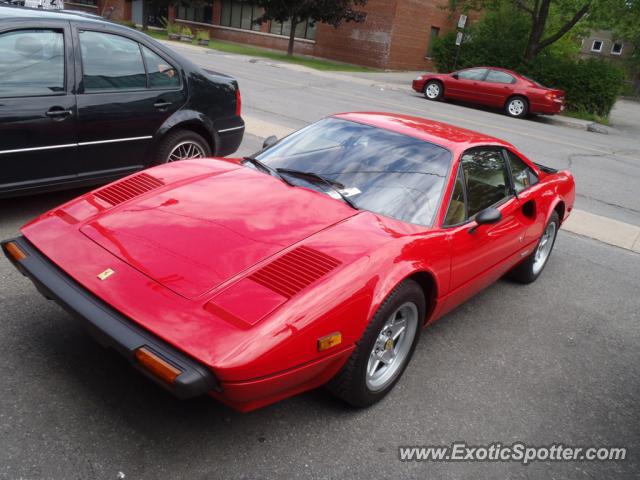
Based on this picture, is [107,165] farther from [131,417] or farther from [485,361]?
[485,361]

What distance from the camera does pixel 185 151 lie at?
571 centimetres

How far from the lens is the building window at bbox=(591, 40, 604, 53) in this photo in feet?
217

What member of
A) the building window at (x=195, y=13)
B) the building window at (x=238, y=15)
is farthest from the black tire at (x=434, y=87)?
the building window at (x=195, y=13)

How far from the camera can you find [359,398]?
2930 mm

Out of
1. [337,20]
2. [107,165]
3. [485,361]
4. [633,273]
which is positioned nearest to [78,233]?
[107,165]

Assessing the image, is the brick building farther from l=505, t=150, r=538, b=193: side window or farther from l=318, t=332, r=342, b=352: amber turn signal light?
l=318, t=332, r=342, b=352: amber turn signal light

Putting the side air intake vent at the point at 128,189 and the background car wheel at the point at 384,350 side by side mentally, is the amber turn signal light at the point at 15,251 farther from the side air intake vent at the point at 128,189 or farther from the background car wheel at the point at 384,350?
the background car wheel at the point at 384,350

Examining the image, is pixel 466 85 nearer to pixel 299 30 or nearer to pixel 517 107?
pixel 517 107

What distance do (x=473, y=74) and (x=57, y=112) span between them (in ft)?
57.7

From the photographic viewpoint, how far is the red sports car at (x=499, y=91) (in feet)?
61.6

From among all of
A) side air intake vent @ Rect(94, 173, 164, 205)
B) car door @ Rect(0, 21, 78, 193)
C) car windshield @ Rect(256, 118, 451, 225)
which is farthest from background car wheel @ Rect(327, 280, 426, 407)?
car door @ Rect(0, 21, 78, 193)

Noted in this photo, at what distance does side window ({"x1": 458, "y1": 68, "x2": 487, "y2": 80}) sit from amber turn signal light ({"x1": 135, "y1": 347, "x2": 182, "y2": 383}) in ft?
63.3

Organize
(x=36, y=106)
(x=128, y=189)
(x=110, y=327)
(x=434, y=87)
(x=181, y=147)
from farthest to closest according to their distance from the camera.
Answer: (x=434, y=87) → (x=181, y=147) → (x=36, y=106) → (x=128, y=189) → (x=110, y=327)

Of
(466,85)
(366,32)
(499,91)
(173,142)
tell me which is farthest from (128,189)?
(366,32)
